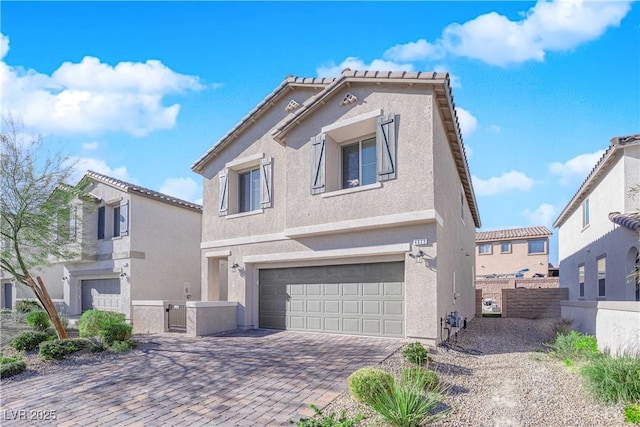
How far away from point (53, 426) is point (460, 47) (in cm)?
1196

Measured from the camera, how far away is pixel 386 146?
37.7 ft

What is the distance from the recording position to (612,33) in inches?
393

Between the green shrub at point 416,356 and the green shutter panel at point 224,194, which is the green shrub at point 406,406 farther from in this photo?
the green shutter panel at point 224,194

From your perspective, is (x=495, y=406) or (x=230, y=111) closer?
(x=495, y=406)

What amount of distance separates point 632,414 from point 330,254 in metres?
8.39

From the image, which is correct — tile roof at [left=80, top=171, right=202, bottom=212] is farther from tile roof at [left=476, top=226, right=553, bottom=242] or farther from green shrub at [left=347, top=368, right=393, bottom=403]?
tile roof at [left=476, top=226, right=553, bottom=242]

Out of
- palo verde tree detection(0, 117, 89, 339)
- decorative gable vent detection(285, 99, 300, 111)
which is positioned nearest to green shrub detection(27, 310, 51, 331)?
palo verde tree detection(0, 117, 89, 339)

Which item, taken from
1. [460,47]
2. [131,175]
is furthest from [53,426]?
[131,175]

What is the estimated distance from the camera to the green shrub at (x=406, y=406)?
5188 millimetres

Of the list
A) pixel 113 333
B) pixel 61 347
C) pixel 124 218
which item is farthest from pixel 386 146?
pixel 124 218

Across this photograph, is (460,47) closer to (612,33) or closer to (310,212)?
(612,33)

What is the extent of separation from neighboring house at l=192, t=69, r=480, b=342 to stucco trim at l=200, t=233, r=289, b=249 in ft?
0.17

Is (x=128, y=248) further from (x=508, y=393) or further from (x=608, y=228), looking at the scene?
(x=608, y=228)

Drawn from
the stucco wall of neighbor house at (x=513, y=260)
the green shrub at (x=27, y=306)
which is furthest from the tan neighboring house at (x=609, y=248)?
the green shrub at (x=27, y=306)
